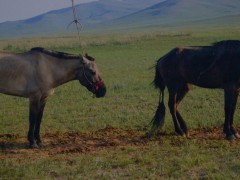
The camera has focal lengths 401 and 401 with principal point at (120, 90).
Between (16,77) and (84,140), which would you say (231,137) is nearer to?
(84,140)

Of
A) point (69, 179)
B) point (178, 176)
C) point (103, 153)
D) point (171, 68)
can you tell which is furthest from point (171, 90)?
point (69, 179)

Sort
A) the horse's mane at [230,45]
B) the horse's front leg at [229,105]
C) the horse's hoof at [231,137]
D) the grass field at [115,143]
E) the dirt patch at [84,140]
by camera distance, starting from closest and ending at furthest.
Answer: the grass field at [115,143] → the dirt patch at [84,140] → the horse's hoof at [231,137] → the horse's front leg at [229,105] → the horse's mane at [230,45]

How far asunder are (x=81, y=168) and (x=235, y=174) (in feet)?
8.08

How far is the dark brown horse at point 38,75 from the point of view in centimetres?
830

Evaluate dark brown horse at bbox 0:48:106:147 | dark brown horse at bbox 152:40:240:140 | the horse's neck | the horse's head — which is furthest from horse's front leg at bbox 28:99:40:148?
dark brown horse at bbox 152:40:240:140

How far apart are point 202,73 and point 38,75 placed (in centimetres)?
357

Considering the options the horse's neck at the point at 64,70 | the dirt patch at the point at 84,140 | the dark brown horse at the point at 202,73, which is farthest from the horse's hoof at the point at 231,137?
the horse's neck at the point at 64,70

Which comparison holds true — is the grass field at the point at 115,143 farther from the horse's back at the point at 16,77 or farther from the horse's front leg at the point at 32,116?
the horse's back at the point at 16,77

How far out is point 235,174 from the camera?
20.2ft

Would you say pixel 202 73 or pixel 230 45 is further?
pixel 202 73

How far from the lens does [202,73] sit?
8.89 metres

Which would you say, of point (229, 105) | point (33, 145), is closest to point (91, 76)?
point (33, 145)

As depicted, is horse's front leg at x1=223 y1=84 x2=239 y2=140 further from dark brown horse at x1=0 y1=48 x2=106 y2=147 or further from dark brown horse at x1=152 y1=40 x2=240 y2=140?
dark brown horse at x1=0 y1=48 x2=106 y2=147

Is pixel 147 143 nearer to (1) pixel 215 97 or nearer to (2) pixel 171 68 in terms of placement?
(2) pixel 171 68
